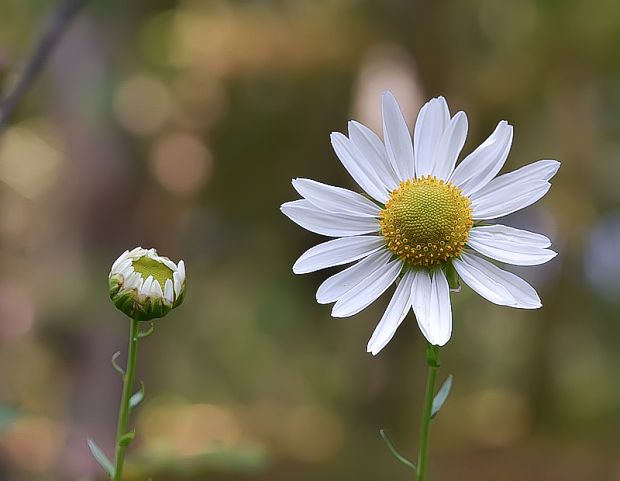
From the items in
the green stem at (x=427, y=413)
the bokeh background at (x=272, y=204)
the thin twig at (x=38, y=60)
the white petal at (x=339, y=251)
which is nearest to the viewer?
the green stem at (x=427, y=413)

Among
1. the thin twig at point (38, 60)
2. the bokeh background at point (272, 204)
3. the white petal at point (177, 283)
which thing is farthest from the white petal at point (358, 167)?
the bokeh background at point (272, 204)

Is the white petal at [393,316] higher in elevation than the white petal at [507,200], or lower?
lower

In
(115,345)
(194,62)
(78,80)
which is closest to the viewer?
(115,345)

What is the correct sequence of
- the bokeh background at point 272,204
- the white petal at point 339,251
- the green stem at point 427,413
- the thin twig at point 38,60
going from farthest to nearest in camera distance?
the bokeh background at point 272,204, the thin twig at point 38,60, the white petal at point 339,251, the green stem at point 427,413

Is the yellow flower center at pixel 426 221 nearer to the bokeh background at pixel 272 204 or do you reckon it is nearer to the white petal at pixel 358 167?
the white petal at pixel 358 167

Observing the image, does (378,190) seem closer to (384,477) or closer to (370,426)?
(384,477)

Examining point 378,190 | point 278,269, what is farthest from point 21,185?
point 378,190

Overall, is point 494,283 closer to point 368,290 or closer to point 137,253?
point 368,290

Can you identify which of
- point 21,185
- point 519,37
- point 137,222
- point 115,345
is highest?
point 519,37
